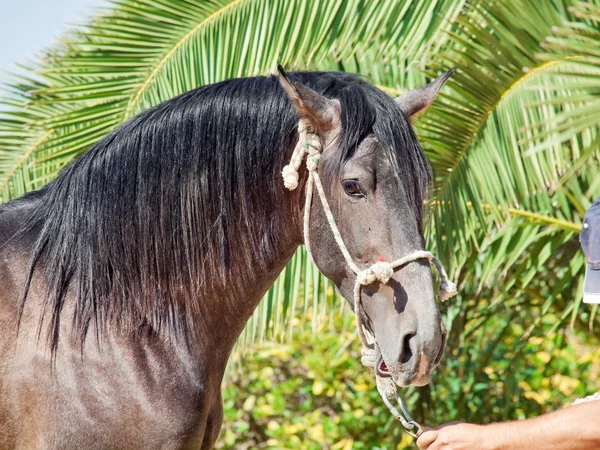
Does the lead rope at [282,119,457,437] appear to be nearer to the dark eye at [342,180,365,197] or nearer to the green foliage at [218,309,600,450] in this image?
the dark eye at [342,180,365,197]

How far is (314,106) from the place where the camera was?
2.38 m

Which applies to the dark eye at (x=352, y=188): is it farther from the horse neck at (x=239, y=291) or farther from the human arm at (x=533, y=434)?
the human arm at (x=533, y=434)

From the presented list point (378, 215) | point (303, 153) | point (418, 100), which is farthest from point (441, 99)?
point (378, 215)

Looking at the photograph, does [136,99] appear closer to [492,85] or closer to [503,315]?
[492,85]

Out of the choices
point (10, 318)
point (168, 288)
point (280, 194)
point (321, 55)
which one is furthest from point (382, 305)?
point (321, 55)

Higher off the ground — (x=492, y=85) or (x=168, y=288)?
(x=492, y=85)

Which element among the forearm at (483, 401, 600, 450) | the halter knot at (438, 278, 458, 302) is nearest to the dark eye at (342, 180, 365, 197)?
the halter knot at (438, 278, 458, 302)

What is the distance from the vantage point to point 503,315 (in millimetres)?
5688

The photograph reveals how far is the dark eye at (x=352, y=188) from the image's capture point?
7.61ft

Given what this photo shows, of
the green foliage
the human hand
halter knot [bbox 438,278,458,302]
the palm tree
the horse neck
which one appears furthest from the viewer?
the green foliage

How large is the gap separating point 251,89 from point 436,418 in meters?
3.95

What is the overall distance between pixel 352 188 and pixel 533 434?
0.86m

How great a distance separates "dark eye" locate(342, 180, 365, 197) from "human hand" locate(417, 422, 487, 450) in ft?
2.34

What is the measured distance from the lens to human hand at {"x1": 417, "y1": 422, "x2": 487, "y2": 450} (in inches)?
89.1
